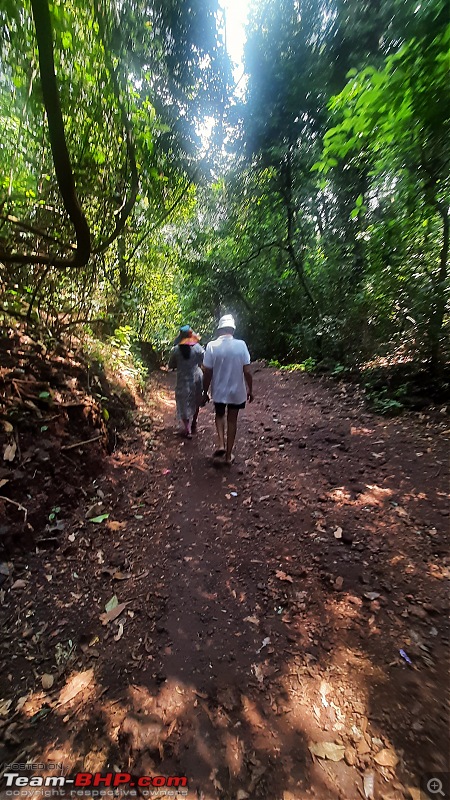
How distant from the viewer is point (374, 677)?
83.1 inches

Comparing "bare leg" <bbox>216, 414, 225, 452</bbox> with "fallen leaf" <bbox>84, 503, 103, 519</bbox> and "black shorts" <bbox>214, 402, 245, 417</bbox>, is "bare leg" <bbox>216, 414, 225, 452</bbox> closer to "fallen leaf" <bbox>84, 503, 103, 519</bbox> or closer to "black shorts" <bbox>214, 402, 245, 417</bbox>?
"black shorts" <bbox>214, 402, 245, 417</bbox>

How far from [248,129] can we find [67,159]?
1000cm

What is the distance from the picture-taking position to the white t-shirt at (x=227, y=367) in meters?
4.65

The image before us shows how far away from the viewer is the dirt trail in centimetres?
182

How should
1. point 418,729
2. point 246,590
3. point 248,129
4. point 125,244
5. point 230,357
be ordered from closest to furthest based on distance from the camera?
point 418,729, point 246,590, point 230,357, point 125,244, point 248,129

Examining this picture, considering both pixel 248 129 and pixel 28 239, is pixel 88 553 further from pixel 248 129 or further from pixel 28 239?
pixel 248 129

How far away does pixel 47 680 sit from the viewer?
2338 millimetres

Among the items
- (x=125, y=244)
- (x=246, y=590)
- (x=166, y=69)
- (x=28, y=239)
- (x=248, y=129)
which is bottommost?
(x=246, y=590)

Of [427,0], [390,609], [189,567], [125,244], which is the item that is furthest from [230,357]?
[125,244]
